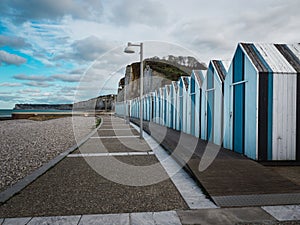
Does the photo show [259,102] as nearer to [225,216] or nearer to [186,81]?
[225,216]

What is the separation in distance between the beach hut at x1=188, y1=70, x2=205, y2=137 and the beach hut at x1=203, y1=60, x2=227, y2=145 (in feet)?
2.49

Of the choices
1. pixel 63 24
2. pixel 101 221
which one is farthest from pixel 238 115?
pixel 63 24

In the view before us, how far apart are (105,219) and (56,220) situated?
0.62 meters

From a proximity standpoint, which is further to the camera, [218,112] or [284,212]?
[218,112]

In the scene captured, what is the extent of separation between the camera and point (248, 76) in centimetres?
701

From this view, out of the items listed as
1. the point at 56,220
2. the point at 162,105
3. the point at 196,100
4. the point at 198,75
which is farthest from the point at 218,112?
the point at 162,105

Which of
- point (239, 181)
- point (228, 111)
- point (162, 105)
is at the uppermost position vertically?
point (162, 105)

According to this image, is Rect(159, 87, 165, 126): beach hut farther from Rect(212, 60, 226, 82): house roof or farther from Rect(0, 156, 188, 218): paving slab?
Rect(0, 156, 188, 218): paving slab

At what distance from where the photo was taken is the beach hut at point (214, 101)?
9.13m

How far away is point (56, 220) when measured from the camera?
343 cm

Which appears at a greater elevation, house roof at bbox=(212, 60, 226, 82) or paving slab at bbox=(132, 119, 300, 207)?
house roof at bbox=(212, 60, 226, 82)

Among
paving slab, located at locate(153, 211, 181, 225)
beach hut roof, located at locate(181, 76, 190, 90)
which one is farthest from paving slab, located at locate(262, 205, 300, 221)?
beach hut roof, located at locate(181, 76, 190, 90)

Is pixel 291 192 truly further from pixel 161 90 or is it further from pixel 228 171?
pixel 161 90

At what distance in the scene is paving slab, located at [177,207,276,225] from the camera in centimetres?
335
